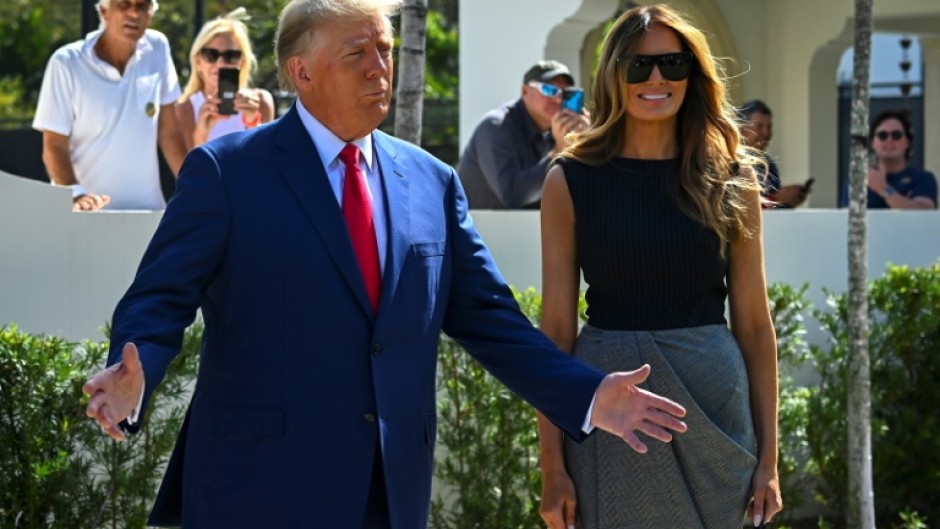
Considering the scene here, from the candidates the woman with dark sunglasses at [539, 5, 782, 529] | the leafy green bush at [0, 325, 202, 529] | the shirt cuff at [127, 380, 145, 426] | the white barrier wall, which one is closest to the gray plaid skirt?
the woman with dark sunglasses at [539, 5, 782, 529]

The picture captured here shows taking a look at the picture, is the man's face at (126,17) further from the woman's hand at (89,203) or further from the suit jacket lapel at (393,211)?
the suit jacket lapel at (393,211)

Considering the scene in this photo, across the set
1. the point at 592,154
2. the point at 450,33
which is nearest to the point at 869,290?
the point at 592,154

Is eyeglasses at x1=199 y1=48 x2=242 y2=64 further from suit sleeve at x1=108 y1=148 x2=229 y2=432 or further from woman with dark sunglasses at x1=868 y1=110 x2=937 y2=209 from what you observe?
woman with dark sunglasses at x1=868 y1=110 x2=937 y2=209

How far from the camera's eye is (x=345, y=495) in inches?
131

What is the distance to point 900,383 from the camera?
7090mm

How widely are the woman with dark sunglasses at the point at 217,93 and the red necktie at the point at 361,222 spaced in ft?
13.0

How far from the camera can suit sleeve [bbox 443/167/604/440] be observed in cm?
353

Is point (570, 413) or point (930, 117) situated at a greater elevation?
point (930, 117)

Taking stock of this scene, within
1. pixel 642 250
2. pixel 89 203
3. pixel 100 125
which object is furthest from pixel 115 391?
pixel 100 125

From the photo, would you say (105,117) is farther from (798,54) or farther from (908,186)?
(798,54)

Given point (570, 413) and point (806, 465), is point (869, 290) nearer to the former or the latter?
point (806, 465)

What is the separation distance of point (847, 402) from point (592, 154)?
3086 mm

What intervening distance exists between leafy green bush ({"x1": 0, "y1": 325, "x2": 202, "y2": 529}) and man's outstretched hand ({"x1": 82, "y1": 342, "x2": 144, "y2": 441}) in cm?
227

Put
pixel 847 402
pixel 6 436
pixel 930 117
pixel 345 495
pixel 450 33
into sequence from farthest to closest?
1. pixel 450 33
2. pixel 930 117
3. pixel 847 402
4. pixel 6 436
5. pixel 345 495
